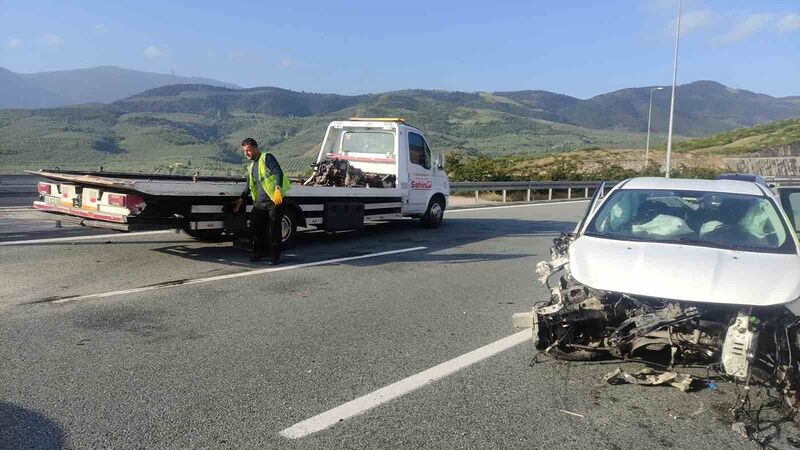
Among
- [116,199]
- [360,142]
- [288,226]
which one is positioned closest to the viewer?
[116,199]

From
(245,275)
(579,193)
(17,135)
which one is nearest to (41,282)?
(245,275)

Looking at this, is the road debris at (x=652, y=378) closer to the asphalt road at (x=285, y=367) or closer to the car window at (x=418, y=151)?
the asphalt road at (x=285, y=367)

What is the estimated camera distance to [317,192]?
1062cm

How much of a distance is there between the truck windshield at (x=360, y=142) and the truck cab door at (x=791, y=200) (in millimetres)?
8200

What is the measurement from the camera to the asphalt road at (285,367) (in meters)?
3.60

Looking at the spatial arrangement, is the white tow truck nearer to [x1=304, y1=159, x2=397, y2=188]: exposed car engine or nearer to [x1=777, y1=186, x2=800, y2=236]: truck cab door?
[x1=304, y1=159, x2=397, y2=188]: exposed car engine

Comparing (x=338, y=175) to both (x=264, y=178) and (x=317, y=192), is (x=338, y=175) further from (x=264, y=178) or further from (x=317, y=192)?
(x=264, y=178)

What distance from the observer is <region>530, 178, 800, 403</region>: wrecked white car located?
404 centimetres

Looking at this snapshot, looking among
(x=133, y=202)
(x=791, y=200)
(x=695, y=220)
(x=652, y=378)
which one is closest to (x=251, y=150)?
(x=133, y=202)

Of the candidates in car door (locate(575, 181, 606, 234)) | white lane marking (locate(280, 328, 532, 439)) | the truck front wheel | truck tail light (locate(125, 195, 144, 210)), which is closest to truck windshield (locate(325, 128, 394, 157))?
the truck front wheel

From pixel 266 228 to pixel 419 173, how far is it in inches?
218

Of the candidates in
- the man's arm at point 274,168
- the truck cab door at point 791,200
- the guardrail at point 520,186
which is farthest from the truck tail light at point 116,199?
the guardrail at point 520,186

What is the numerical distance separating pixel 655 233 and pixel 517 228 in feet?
31.1

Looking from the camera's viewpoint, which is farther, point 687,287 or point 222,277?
point 222,277
